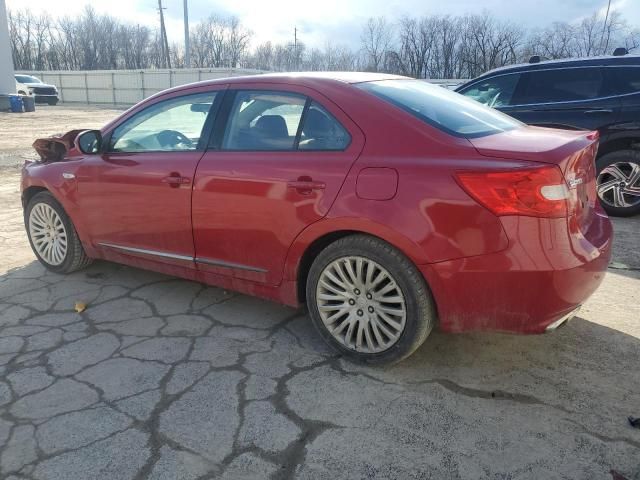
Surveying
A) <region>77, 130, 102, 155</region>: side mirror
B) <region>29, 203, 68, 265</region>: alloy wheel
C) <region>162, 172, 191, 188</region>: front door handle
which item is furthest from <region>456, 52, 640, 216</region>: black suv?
<region>29, 203, 68, 265</region>: alloy wheel

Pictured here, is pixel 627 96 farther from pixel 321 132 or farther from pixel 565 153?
pixel 321 132

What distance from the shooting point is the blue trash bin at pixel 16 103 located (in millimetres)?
26281

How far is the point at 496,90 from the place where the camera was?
705 cm

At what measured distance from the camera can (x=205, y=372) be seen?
9.84ft

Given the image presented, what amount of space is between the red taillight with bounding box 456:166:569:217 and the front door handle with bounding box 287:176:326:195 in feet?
2.74

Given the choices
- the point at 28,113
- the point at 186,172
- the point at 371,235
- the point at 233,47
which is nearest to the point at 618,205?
the point at 371,235

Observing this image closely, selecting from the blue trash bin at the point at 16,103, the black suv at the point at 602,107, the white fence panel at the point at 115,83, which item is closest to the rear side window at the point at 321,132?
the black suv at the point at 602,107

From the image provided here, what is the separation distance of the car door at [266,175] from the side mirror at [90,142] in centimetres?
118

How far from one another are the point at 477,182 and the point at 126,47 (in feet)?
297

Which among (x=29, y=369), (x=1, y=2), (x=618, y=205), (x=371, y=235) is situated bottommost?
(x=29, y=369)

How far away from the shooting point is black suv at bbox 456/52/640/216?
599 centimetres

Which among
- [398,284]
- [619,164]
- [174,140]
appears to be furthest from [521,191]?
[619,164]

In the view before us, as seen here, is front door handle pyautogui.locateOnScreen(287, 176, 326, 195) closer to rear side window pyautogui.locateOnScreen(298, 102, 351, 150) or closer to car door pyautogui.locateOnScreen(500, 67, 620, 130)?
rear side window pyautogui.locateOnScreen(298, 102, 351, 150)

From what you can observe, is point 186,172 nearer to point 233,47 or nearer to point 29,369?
point 29,369
